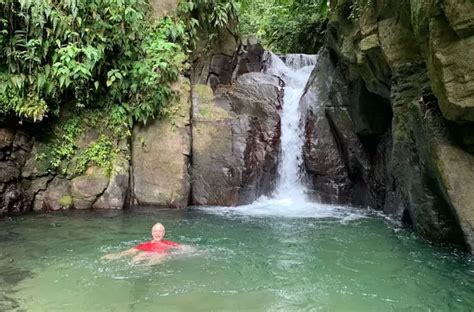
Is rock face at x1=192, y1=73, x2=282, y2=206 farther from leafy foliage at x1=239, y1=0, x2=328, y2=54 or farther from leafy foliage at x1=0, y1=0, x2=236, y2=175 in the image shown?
leafy foliage at x1=239, y1=0, x2=328, y2=54

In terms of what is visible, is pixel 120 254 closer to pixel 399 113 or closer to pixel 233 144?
pixel 399 113

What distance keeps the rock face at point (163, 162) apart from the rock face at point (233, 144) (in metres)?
0.38

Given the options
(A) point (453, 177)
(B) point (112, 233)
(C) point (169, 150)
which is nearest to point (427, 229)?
(A) point (453, 177)

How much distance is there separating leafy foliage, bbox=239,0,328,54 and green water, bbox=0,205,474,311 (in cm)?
1032

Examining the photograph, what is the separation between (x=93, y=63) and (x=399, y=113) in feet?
20.7

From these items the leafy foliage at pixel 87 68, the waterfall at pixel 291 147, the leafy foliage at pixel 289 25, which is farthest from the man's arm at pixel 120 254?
the leafy foliage at pixel 289 25

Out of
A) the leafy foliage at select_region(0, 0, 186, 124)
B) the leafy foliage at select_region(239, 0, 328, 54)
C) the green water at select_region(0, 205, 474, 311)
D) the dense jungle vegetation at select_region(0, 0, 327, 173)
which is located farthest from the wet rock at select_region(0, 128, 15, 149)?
the leafy foliage at select_region(239, 0, 328, 54)

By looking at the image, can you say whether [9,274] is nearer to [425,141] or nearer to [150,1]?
[425,141]

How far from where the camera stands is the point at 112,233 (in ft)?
27.2

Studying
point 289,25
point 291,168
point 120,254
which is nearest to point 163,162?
point 291,168

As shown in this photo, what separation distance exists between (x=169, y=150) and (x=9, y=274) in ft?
19.2

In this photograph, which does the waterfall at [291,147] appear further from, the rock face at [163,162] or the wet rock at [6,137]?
the wet rock at [6,137]

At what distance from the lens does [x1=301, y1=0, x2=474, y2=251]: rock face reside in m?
5.80

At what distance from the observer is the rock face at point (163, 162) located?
1116cm
